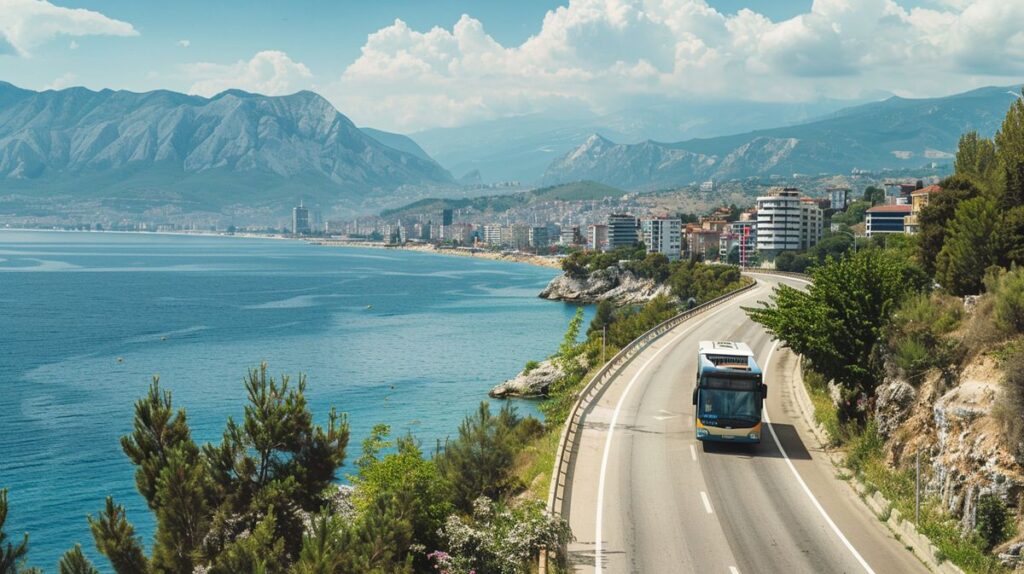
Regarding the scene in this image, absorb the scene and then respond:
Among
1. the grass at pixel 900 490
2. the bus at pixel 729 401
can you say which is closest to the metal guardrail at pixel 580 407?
the bus at pixel 729 401

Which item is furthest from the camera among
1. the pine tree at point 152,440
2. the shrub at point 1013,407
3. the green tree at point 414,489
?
the green tree at point 414,489

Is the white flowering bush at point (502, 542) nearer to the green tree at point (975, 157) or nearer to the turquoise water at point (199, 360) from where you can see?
the turquoise water at point (199, 360)

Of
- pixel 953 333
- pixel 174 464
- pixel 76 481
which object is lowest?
pixel 76 481

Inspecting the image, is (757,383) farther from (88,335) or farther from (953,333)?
A: (88,335)

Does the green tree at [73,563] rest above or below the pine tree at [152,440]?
below

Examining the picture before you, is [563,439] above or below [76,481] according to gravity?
above

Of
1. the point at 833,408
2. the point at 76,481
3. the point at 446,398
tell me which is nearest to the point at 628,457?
the point at 833,408

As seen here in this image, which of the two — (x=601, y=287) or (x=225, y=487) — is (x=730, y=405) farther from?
(x=601, y=287)
